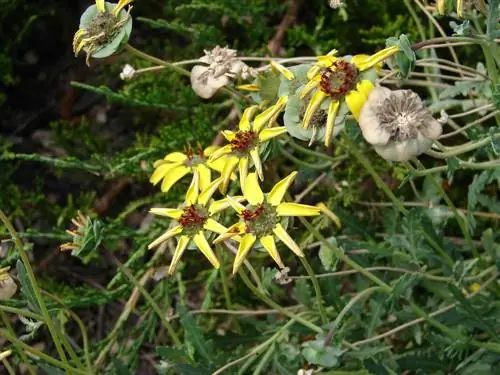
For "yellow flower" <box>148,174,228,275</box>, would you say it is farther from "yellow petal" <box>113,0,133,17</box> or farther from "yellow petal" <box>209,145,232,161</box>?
"yellow petal" <box>113,0,133,17</box>

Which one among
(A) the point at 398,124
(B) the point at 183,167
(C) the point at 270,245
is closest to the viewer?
(A) the point at 398,124

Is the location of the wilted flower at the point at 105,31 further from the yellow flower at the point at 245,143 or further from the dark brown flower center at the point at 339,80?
the dark brown flower center at the point at 339,80

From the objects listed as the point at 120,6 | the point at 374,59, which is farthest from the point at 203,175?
the point at 374,59

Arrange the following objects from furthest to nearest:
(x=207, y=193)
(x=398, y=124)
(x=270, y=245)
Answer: (x=207, y=193), (x=270, y=245), (x=398, y=124)

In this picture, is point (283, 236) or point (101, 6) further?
point (101, 6)

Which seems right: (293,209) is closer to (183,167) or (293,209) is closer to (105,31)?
(183,167)

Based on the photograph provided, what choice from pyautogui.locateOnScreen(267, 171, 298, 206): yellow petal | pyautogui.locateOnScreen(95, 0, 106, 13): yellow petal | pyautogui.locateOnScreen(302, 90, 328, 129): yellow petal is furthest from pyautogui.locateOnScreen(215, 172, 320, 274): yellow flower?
pyautogui.locateOnScreen(95, 0, 106, 13): yellow petal

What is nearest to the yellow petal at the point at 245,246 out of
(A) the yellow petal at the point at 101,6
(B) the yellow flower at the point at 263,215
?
(B) the yellow flower at the point at 263,215
